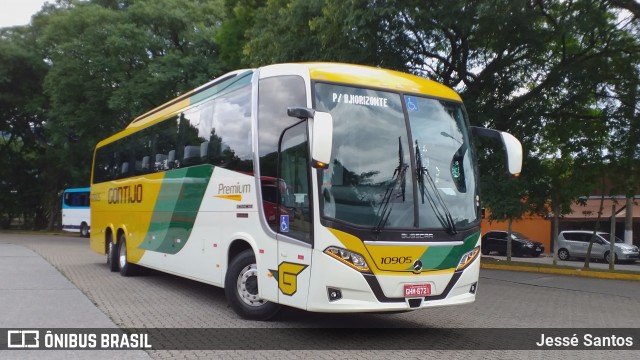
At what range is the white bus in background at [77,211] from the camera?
37438 mm

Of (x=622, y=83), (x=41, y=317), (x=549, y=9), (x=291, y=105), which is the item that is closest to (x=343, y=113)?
(x=291, y=105)

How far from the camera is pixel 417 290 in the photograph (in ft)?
23.7

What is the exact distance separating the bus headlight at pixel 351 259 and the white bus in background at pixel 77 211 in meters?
32.7

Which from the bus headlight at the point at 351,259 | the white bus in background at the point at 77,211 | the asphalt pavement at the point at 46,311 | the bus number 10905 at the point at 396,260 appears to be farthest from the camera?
the white bus in background at the point at 77,211

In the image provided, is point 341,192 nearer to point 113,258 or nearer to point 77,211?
point 113,258

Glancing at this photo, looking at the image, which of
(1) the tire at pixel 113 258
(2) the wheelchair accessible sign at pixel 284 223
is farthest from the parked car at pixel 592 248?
(2) the wheelchair accessible sign at pixel 284 223

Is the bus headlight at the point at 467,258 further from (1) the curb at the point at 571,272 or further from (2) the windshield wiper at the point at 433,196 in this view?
(1) the curb at the point at 571,272

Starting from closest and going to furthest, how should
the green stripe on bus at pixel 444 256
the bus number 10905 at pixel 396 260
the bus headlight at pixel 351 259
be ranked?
1. the bus headlight at pixel 351 259
2. the bus number 10905 at pixel 396 260
3. the green stripe on bus at pixel 444 256

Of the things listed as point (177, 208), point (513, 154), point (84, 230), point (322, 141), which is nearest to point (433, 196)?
point (513, 154)

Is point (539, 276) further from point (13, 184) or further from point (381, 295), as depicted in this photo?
point (13, 184)

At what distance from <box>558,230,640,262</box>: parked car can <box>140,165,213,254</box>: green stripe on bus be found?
23139 mm

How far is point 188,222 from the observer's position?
10656 millimetres

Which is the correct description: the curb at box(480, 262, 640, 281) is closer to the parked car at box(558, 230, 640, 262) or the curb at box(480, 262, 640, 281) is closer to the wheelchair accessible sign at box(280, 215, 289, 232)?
the parked car at box(558, 230, 640, 262)

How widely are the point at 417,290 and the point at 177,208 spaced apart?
17.8 feet
